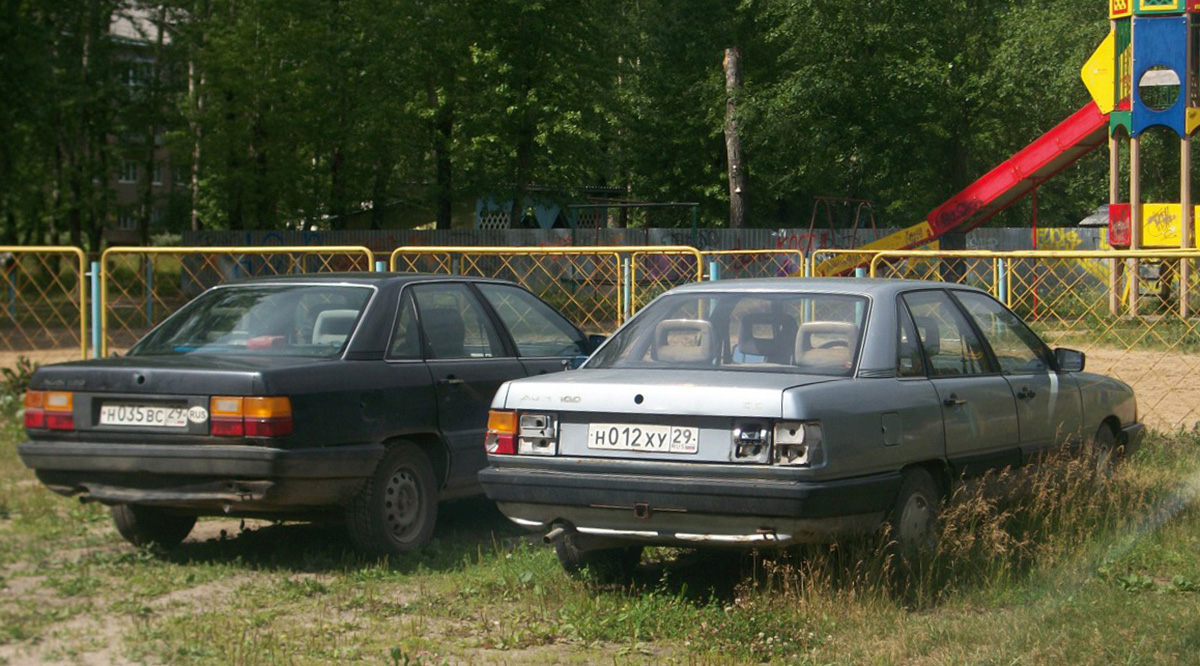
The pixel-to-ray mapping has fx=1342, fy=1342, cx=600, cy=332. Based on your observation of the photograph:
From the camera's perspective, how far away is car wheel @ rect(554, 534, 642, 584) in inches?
254

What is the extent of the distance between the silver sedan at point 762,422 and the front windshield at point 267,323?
138cm

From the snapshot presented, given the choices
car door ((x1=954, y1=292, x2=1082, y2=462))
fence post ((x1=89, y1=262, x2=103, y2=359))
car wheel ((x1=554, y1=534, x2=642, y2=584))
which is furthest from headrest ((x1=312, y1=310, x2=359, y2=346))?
fence post ((x1=89, y1=262, x2=103, y2=359))

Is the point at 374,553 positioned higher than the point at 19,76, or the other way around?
the point at 19,76

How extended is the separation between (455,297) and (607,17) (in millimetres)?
36974

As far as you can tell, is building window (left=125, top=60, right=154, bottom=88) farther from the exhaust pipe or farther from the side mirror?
the exhaust pipe

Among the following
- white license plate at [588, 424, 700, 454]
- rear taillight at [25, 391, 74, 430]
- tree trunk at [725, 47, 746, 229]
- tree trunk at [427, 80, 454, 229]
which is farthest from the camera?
tree trunk at [427, 80, 454, 229]

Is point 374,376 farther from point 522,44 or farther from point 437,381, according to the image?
point 522,44

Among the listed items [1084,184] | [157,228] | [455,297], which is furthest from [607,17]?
[455,297]

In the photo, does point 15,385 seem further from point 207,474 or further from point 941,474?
point 941,474

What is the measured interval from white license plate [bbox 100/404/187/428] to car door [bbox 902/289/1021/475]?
3.67 meters

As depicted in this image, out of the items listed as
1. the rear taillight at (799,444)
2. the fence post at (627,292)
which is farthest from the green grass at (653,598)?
the fence post at (627,292)

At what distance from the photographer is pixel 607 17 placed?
1720 inches

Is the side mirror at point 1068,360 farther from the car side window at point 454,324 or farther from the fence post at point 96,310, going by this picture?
the fence post at point 96,310

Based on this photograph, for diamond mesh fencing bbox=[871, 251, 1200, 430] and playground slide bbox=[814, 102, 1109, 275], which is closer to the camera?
diamond mesh fencing bbox=[871, 251, 1200, 430]
